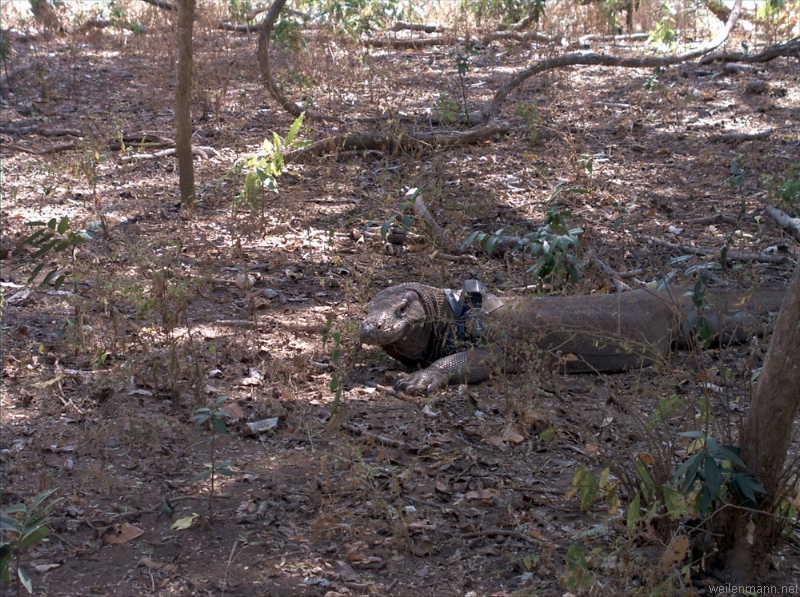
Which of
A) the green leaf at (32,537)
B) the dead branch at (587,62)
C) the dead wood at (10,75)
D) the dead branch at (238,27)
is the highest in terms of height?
the dead branch at (238,27)

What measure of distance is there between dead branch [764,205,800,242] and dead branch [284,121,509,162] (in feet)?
9.31

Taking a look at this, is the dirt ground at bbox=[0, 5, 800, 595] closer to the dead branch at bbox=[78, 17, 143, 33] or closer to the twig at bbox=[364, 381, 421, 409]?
the twig at bbox=[364, 381, 421, 409]

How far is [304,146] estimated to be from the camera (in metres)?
6.70

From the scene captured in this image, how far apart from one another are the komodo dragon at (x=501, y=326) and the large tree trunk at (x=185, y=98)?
8.24ft

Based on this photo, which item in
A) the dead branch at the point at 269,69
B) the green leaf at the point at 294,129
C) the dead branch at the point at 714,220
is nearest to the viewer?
the green leaf at the point at 294,129

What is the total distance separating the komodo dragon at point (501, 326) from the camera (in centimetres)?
411

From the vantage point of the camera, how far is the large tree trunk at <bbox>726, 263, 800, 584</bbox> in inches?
92.5

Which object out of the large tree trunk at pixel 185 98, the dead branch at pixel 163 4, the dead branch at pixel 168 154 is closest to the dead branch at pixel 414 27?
the dead branch at pixel 163 4

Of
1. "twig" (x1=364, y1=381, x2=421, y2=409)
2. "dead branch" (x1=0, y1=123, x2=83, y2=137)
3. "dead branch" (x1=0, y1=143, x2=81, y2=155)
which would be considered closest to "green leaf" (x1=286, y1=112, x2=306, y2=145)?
"dead branch" (x1=0, y1=143, x2=81, y2=155)

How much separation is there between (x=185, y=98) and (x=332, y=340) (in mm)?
2701

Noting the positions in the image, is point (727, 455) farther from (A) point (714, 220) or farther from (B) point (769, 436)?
(A) point (714, 220)

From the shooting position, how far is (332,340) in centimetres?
441

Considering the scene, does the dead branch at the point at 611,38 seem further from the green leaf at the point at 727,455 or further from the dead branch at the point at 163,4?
the green leaf at the point at 727,455

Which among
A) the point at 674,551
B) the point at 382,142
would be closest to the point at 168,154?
the point at 382,142
